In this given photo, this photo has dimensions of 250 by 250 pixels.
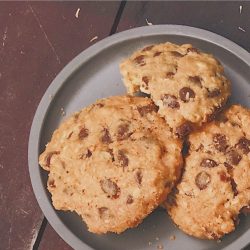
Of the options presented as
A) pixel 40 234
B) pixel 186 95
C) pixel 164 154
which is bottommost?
pixel 40 234

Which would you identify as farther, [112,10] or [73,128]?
[112,10]

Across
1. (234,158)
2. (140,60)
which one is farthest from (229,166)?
(140,60)

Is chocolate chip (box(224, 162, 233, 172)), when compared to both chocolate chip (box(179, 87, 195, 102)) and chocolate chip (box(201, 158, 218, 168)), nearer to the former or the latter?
chocolate chip (box(201, 158, 218, 168))

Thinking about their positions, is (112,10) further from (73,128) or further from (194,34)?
(73,128)

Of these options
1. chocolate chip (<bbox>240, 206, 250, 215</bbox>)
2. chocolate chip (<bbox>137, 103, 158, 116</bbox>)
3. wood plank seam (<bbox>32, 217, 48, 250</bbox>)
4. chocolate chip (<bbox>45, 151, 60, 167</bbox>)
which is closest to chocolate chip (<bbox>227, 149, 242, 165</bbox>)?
chocolate chip (<bbox>240, 206, 250, 215</bbox>)

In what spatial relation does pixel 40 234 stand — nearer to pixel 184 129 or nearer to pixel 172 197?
pixel 172 197

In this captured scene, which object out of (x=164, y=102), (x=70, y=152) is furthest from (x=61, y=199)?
(x=164, y=102)

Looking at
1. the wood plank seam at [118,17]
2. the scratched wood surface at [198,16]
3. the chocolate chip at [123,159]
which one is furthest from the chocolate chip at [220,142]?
the wood plank seam at [118,17]
